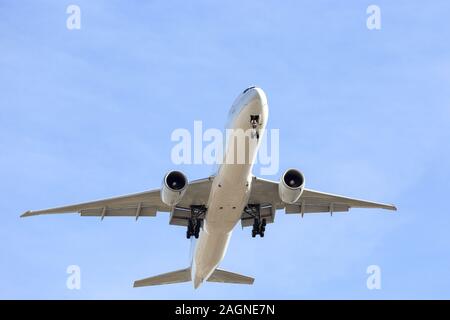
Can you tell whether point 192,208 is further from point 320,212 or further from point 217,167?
point 320,212

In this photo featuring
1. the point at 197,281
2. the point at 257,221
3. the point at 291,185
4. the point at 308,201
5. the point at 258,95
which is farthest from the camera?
the point at 197,281

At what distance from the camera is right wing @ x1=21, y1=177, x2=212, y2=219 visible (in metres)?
34.5

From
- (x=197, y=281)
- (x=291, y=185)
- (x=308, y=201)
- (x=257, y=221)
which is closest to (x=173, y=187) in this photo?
(x=291, y=185)

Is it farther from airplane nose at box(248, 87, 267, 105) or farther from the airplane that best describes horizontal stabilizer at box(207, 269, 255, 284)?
airplane nose at box(248, 87, 267, 105)

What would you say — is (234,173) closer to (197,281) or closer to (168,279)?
(197,281)

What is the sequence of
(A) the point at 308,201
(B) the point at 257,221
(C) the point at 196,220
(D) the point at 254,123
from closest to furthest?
(D) the point at 254,123 < (C) the point at 196,220 < (B) the point at 257,221 < (A) the point at 308,201

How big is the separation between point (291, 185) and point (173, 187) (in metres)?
4.66

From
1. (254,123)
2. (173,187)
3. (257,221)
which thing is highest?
(254,123)

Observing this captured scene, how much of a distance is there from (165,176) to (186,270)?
28.2 ft

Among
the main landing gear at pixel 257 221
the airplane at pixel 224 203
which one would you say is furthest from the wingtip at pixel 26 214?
the main landing gear at pixel 257 221

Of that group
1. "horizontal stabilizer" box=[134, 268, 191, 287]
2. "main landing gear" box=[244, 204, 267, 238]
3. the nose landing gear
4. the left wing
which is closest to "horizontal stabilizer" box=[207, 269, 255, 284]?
"horizontal stabilizer" box=[134, 268, 191, 287]

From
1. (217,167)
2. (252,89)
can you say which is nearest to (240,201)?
(217,167)

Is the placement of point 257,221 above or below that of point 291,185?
below

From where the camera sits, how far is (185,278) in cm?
4022
